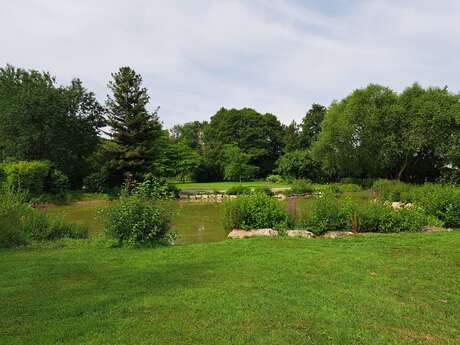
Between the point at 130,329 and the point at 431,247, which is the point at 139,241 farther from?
the point at 431,247

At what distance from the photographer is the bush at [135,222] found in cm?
635

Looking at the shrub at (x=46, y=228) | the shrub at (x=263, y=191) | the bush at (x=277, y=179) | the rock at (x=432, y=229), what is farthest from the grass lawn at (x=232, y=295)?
the bush at (x=277, y=179)

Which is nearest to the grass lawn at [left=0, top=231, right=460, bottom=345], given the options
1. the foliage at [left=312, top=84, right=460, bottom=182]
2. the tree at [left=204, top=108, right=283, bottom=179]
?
the foliage at [left=312, top=84, right=460, bottom=182]

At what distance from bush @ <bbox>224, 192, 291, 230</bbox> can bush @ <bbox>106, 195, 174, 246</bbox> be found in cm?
196

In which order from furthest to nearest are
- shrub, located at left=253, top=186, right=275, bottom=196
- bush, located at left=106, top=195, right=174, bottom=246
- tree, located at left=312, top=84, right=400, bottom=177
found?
tree, located at left=312, top=84, right=400, bottom=177, shrub, located at left=253, top=186, right=275, bottom=196, bush, located at left=106, top=195, right=174, bottom=246

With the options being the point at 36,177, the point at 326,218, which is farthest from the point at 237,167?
the point at 326,218

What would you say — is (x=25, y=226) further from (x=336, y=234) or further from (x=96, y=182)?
(x=96, y=182)

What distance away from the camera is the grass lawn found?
2.89 meters

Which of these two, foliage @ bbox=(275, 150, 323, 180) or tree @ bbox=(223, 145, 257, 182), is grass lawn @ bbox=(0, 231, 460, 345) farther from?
foliage @ bbox=(275, 150, 323, 180)

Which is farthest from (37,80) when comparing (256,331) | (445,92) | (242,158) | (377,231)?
(445,92)

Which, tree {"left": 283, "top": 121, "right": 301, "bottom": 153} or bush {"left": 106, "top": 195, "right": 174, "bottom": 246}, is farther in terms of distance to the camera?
tree {"left": 283, "top": 121, "right": 301, "bottom": 153}

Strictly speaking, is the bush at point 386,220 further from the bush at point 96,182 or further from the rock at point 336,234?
the bush at point 96,182

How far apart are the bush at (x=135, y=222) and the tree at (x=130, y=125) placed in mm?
17504

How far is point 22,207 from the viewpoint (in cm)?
762
